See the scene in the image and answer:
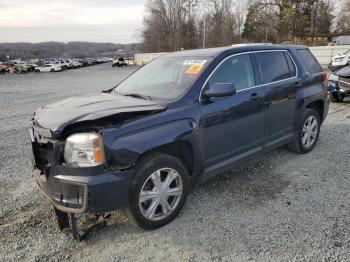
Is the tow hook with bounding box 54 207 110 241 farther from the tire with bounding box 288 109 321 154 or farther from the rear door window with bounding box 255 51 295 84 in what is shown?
the tire with bounding box 288 109 321 154

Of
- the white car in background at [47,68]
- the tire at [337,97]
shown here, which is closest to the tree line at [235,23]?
the white car in background at [47,68]

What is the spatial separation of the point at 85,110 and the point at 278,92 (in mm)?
2649

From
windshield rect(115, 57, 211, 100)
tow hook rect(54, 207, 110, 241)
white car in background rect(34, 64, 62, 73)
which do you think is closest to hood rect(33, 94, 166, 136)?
windshield rect(115, 57, 211, 100)

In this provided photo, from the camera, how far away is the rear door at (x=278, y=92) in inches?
178

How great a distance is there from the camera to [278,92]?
4.64 metres

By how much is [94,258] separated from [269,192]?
2.24 m

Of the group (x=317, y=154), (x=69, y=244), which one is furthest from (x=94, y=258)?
(x=317, y=154)

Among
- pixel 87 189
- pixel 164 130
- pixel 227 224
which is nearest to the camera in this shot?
pixel 87 189

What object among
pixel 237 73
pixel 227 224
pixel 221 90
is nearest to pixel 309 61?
pixel 237 73

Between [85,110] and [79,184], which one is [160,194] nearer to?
[79,184]

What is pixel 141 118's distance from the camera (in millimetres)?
3211

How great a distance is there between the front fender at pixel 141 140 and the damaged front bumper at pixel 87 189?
0.46ft

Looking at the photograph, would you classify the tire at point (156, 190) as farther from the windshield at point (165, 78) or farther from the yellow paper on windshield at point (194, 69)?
the yellow paper on windshield at point (194, 69)

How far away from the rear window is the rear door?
1.30ft
